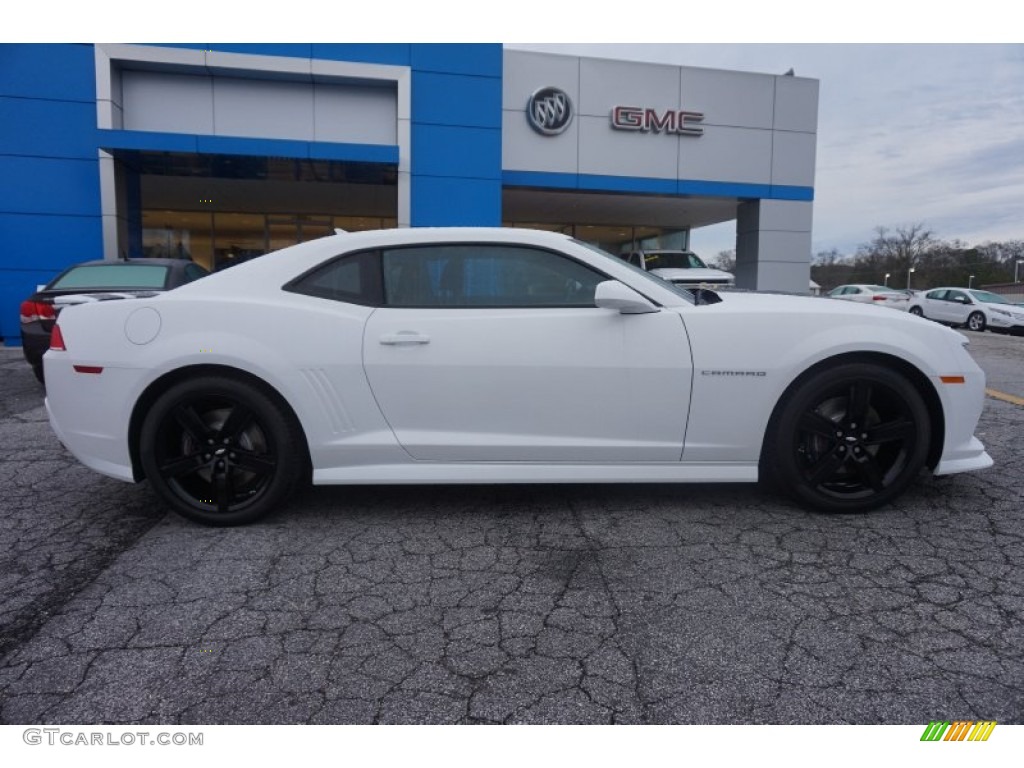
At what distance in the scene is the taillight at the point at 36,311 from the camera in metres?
6.46

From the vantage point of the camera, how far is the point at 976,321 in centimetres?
1970

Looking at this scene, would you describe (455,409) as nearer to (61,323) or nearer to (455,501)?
(455,501)

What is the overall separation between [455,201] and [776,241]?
863 centimetres

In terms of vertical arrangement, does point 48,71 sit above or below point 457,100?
below

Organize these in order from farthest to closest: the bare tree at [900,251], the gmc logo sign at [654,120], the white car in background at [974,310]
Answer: the bare tree at [900,251]
the white car in background at [974,310]
the gmc logo sign at [654,120]

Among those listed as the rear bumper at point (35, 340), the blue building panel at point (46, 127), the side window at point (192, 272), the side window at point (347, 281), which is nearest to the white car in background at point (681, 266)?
the side window at point (192, 272)

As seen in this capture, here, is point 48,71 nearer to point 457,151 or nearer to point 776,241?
point 457,151

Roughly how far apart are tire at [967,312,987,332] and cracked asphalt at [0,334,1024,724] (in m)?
19.4

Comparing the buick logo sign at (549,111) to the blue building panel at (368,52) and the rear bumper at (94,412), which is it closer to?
the blue building panel at (368,52)

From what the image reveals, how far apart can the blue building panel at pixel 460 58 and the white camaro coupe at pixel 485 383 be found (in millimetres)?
11418

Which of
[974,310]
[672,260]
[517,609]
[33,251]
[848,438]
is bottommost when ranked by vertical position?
[517,609]

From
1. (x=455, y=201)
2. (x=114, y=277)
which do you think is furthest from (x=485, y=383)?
(x=455, y=201)

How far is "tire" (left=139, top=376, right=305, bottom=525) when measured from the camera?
121 inches

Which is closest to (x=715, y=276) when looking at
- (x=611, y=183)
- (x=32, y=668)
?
(x=611, y=183)
